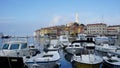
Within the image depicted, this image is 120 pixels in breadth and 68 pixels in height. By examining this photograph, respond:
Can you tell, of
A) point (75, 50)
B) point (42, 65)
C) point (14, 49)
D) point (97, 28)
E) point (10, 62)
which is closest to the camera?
point (10, 62)

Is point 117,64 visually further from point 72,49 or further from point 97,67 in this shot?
point 72,49

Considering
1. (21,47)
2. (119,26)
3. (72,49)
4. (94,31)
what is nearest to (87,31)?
(94,31)

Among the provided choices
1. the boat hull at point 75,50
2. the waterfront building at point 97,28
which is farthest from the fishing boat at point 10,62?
the waterfront building at point 97,28

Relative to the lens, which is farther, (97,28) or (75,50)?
(97,28)

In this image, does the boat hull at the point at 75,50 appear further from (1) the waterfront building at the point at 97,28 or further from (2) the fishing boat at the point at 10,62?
(1) the waterfront building at the point at 97,28

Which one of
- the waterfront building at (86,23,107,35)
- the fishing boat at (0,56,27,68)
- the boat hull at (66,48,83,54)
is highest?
the waterfront building at (86,23,107,35)

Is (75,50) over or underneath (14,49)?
underneath

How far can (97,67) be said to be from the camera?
19.6 meters

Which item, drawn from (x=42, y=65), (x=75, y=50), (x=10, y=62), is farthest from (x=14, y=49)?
(x=75, y=50)

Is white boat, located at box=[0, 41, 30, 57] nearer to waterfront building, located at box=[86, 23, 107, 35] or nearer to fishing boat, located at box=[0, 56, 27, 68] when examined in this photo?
fishing boat, located at box=[0, 56, 27, 68]

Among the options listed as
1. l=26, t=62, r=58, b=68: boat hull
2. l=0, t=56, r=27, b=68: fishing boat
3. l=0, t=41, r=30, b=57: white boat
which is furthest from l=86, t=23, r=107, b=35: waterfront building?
l=0, t=56, r=27, b=68: fishing boat

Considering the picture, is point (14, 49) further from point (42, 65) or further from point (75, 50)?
point (75, 50)

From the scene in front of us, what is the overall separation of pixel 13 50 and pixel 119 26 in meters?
138

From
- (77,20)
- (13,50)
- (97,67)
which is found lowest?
(97,67)
